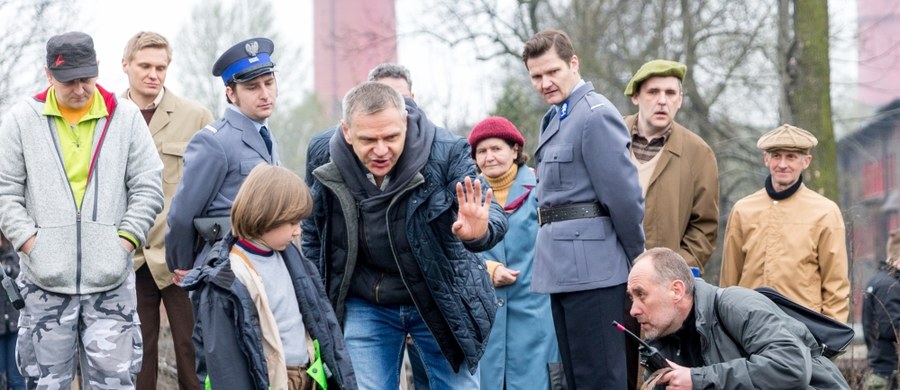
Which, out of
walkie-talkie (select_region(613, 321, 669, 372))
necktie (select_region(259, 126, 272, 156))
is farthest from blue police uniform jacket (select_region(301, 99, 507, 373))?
necktie (select_region(259, 126, 272, 156))

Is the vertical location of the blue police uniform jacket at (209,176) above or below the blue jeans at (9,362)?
above

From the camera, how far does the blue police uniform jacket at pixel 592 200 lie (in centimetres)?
594

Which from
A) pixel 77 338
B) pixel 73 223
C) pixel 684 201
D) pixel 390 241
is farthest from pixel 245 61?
pixel 684 201

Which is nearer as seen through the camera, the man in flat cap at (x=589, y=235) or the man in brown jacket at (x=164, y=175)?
the man in flat cap at (x=589, y=235)

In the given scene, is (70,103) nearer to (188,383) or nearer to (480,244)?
(188,383)

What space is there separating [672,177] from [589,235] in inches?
37.9

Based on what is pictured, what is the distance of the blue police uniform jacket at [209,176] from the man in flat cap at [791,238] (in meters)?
2.92

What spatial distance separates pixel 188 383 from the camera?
6797 mm

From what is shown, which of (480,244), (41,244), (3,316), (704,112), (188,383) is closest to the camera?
(480,244)

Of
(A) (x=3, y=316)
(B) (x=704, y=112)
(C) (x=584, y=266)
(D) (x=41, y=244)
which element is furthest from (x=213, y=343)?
(B) (x=704, y=112)

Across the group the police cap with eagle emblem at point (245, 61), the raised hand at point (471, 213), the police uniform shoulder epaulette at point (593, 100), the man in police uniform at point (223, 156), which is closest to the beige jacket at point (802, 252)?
the police uniform shoulder epaulette at point (593, 100)

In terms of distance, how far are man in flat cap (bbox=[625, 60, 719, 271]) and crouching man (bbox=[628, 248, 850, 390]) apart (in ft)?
5.34

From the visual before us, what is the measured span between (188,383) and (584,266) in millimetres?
2388

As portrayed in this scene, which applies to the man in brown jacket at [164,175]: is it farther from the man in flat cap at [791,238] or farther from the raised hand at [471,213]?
the man in flat cap at [791,238]
